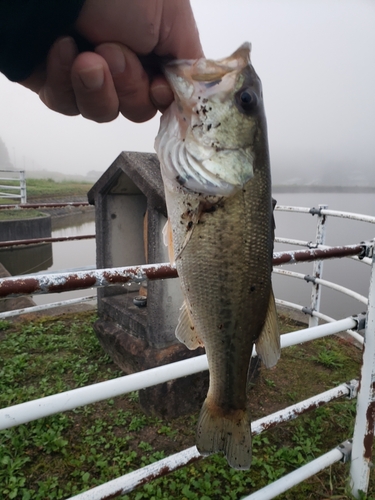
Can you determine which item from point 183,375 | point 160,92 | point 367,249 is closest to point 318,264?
point 367,249

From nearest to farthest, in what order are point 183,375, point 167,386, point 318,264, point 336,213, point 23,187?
point 183,375, point 167,386, point 336,213, point 318,264, point 23,187

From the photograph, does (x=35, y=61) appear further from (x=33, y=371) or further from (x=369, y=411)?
(x=33, y=371)

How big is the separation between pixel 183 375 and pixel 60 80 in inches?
46.4

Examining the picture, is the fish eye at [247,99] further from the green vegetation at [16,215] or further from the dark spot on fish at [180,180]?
the green vegetation at [16,215]

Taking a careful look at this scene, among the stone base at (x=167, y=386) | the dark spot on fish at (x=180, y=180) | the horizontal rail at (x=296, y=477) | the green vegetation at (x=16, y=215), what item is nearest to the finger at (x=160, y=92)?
the dark spot on fish at (x=180, y=180)

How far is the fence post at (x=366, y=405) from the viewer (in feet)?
6.75

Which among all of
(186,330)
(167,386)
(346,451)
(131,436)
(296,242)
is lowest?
(131,436)

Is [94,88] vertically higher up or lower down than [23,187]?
higher up

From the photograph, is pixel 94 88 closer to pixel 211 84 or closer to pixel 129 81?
pixel 129 81

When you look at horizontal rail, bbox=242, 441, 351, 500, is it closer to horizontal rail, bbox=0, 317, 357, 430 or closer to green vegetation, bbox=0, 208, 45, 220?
horizontal rail, bbox=0, 317, 357, 430

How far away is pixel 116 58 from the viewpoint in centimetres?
99

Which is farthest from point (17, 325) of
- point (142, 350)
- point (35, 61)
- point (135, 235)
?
point (35, 61)

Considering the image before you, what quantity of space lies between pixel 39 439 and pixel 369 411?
2.25 m

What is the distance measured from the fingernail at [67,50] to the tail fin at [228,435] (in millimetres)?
1155
